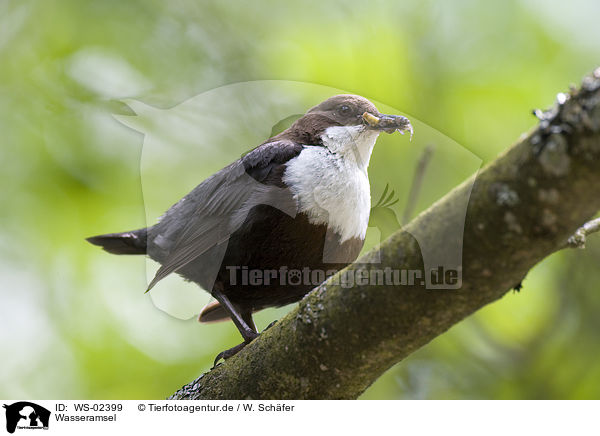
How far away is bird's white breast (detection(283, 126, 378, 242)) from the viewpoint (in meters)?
2.84

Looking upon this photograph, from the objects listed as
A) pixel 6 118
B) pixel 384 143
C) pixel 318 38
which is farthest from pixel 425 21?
pixel 6 118

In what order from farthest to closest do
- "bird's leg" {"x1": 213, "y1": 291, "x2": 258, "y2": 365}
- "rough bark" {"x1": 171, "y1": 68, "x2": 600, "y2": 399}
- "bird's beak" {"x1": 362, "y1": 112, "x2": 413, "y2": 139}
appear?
"bird's leg" {"x1": 213, "y1": 291, "x2": 258, "y2": 365} → "bird's beak" {"x1": 362, "y1": 112, "x2": 413, "y2": 139} → "rough bark" {"x1": 171, "y1": 68, "x2": 600, "y2": 399}

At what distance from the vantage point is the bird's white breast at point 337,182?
2.84m

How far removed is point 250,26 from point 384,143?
113cm

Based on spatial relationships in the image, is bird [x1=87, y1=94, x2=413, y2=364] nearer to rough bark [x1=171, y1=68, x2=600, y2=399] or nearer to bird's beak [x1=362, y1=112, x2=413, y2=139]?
bird's beak [x1=362, y1=112, x2=413, y2=139]

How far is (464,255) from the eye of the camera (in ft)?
4.94

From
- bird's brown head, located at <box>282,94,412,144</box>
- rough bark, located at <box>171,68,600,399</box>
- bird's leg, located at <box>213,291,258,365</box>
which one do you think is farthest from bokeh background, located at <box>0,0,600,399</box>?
rough bark, located at <box>171,68,600,399</box>

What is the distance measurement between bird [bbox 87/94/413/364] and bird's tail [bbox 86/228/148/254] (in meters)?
0.42

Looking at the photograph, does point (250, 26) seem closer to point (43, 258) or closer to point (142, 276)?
point (142, 276)

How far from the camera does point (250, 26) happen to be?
3535 millimetres
